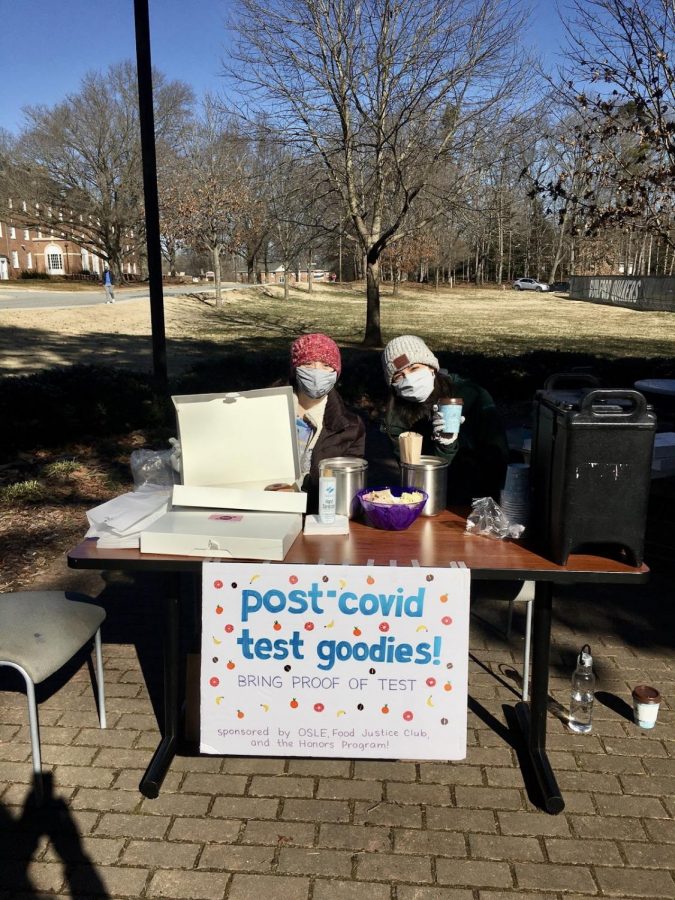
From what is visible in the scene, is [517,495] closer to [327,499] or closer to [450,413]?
[450,413]

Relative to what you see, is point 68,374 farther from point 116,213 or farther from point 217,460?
point 116,213

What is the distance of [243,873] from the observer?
254 cm

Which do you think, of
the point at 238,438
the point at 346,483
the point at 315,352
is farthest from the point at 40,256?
the point at 346,483

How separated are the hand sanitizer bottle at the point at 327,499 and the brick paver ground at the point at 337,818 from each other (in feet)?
3.50

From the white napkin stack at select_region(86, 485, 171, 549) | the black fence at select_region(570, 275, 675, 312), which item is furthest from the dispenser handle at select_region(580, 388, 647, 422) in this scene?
the black fence at select_region(570, 275, 675, 312)

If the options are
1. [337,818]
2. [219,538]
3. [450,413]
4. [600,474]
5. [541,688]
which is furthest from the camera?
[450,413]

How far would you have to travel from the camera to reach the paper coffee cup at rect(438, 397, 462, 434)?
10.8ft

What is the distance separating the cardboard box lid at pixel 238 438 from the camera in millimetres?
3004

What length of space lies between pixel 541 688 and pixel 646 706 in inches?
27.4

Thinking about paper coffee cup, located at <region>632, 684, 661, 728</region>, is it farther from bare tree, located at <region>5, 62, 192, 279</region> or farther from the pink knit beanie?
bare tree, located at <region>5, 62, 192, 279</region>

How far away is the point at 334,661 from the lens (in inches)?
108

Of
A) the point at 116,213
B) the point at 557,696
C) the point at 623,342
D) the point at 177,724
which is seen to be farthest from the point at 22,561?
the point at 116,213

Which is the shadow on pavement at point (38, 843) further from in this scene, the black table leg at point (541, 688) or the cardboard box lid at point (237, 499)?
the black table leg at point (541, 688)

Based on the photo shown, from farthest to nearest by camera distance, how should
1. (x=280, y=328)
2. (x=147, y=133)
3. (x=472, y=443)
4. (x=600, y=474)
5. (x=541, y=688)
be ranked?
(x=280, y=328) → (x=147, y=133) → (x=472, y=443) → (x=541, y=688) → (x=600, y=474)
